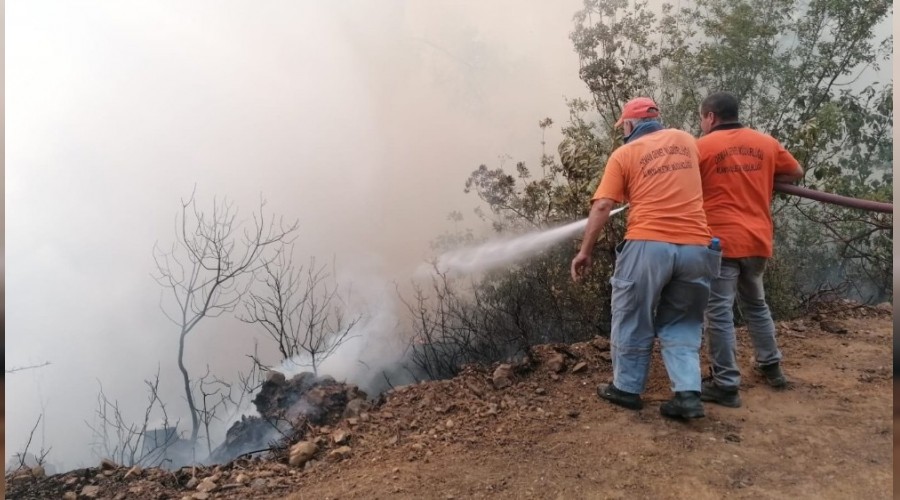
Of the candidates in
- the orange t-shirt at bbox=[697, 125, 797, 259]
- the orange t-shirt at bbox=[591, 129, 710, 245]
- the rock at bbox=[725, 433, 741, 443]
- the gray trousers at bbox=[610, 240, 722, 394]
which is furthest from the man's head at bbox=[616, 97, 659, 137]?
the rock at bbox=[725, 433, 741, 443]

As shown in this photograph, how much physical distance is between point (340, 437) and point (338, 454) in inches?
5.0

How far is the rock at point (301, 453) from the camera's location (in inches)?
115

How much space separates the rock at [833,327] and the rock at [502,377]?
9.85ft

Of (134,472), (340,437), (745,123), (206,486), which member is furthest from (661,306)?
(745,123)

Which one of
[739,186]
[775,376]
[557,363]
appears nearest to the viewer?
[739,186]

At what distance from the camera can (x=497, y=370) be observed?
3717mm

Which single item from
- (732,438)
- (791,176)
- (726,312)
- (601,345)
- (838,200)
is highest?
(791,176)

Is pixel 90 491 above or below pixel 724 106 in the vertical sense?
below

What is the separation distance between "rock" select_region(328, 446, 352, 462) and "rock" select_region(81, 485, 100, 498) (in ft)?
3.97

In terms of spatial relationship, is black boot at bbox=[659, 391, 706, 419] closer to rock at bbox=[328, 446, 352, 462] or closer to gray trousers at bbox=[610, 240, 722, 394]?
gray trousers at bbox=[610, 240, 722, 394]

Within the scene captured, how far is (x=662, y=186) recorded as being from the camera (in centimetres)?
296

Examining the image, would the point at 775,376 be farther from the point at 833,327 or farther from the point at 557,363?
the point at 833,327

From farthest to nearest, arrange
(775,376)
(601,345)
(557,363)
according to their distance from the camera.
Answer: (601,345), (557,363), (775,376)

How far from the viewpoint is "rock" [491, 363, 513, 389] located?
11.9 feet
